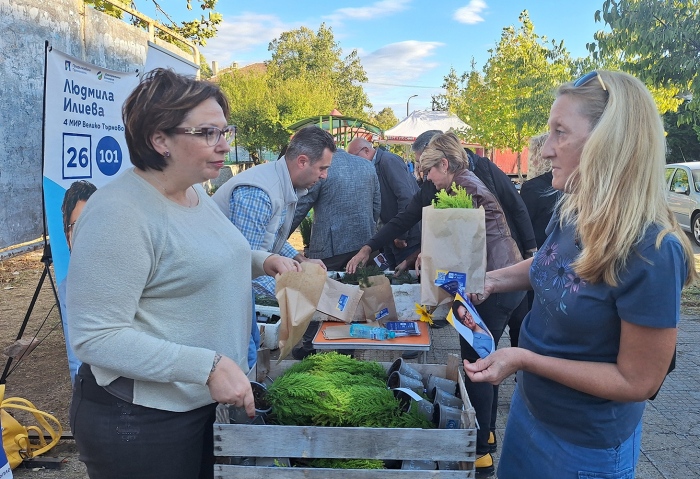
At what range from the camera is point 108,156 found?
3621 millimetres

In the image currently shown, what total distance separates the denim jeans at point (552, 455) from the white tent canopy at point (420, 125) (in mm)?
16416

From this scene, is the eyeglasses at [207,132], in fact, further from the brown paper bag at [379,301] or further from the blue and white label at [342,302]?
the brown paper bag at [379,301]

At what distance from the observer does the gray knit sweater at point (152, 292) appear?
1.33 m

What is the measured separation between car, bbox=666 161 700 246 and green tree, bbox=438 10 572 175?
12.0 ft

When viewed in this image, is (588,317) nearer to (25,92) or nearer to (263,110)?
(25,92)

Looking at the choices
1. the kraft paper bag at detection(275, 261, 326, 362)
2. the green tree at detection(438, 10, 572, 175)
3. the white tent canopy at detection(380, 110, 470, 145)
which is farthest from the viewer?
the white tent canopy at detection(380, 110, 470, 145)

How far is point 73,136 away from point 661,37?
7.69 metres

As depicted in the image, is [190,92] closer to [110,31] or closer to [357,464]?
[357,464]

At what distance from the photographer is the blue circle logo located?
3531 millimetres

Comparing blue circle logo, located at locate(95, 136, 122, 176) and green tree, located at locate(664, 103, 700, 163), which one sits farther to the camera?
green tree, located at locate(664, 103, 700, 163)

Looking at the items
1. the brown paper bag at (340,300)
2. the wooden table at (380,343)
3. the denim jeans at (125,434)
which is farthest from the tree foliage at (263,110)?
the denim jeans at (125,434)

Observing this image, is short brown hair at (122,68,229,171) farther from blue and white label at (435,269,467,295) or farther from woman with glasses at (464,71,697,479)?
blue and white label at (435,269,467,295)

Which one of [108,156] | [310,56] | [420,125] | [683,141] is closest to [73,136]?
[108,156]

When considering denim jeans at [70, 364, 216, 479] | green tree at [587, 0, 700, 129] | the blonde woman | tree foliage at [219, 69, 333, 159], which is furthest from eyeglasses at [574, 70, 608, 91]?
tree foliage at [219, 69, 333, 159]
